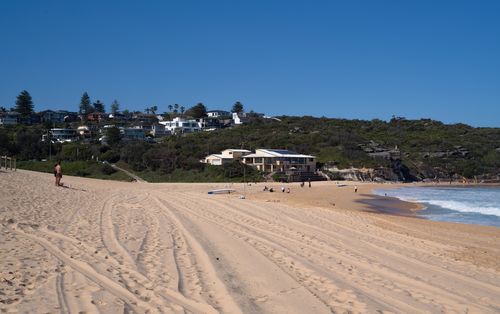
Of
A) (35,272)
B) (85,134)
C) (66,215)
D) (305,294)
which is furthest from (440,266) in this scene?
(85,134)

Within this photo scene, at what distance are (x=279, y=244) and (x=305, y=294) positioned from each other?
11.7ft

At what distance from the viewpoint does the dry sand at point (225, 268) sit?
16.3 ft

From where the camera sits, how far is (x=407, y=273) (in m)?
7.24

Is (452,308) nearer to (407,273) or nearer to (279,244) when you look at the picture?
(407,273)

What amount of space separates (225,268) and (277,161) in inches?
2248

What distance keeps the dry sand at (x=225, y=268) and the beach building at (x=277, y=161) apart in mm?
50957

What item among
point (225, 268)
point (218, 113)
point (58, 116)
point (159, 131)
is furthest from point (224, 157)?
point (218, 113)

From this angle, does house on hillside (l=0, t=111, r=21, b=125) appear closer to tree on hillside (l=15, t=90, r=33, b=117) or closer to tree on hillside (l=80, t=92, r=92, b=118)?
tree on hillside (l=15, t=90, r=33, b=117)

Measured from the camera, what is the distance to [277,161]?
63688 millimetres

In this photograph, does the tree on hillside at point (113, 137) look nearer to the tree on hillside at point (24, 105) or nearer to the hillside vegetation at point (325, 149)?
the hillside vegetation at point (325, 149)

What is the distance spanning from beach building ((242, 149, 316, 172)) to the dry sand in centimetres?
5096

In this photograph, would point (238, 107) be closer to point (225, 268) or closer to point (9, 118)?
point (9, 118)

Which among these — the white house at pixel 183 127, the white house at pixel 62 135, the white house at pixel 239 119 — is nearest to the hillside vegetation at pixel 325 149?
the white house at pixel 62 135

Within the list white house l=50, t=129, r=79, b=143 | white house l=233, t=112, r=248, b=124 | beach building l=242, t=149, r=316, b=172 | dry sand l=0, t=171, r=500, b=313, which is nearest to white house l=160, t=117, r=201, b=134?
white house l=233, t=112, r=248, b=124
